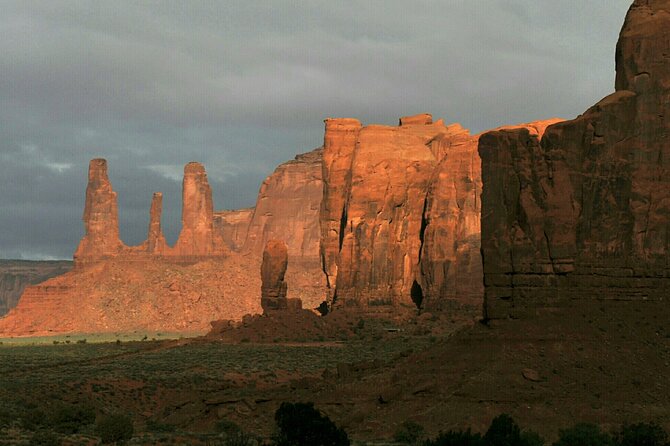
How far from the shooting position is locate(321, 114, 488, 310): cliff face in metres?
96.6

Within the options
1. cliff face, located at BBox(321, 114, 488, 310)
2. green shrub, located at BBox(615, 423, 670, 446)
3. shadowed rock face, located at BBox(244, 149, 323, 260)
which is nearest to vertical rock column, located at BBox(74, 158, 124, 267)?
shadowed rock face, located at BBox(244, 149, 323, 260)

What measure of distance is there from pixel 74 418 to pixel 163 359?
30.1 m

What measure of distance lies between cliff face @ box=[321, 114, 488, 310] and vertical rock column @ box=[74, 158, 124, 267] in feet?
239

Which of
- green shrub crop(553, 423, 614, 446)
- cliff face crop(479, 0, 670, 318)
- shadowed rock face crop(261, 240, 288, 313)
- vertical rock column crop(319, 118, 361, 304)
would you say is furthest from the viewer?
vertical rock column crop(319, 118, 361, 304)

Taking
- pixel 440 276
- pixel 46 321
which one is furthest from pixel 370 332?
pixel 46 321

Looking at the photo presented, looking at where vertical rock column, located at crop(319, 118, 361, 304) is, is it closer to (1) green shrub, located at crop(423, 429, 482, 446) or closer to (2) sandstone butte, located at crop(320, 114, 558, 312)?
(2) sandstone butte, located at crop(320, 114, 558, 312)

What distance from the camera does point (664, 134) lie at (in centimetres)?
4016

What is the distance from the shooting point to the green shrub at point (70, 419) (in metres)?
39.4

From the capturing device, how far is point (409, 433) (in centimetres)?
3441

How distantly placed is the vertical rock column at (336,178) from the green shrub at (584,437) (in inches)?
2891

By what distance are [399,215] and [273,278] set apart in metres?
14.7

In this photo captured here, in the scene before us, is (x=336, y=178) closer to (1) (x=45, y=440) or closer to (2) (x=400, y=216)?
(2) (x=400, y=216)

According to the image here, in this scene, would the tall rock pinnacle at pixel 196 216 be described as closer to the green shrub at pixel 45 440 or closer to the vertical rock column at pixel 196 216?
the vertical rock column at pixel 196 216

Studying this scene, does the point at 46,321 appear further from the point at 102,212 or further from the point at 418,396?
the point at 418,396
